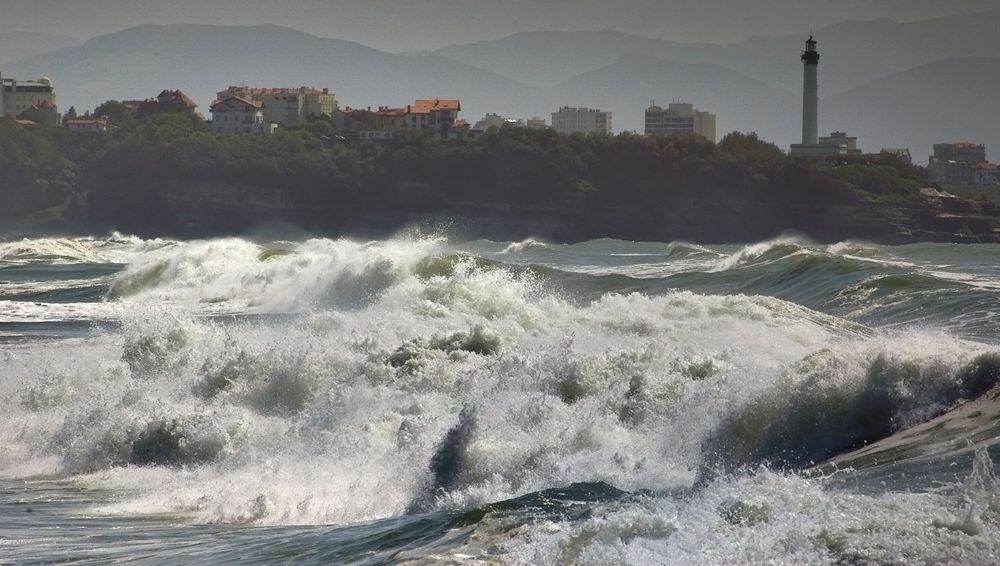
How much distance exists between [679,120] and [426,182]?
3515 inches

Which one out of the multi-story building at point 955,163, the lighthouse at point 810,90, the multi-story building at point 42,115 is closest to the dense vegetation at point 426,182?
the lighthouse at point 810,90

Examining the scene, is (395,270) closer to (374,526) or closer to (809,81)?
(374,526)

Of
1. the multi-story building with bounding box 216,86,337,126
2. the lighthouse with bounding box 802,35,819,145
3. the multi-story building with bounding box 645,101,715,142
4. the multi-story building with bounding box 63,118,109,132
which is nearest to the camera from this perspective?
the lighthouse with bounding box 802,35,819,145

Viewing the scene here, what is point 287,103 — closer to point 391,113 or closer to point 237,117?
point 237,117

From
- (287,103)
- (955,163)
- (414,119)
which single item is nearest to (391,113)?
(414,119)

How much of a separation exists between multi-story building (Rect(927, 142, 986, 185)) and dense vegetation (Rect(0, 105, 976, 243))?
44024mm

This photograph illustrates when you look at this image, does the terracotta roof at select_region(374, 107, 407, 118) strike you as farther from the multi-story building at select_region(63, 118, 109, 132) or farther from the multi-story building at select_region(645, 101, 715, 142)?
the multi-story building at select_region(645, 101, 715, 142)

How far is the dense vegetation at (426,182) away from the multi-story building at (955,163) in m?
44.0

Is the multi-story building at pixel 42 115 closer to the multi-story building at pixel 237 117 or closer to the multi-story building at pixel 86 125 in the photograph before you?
the multi-story building at pixel 86 125

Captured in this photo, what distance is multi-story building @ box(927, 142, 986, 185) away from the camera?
151 m

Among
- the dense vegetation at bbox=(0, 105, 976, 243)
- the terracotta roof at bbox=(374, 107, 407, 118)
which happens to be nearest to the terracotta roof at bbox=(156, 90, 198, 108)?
the dense vegetation at bbox=(0, 105, 976, 243)

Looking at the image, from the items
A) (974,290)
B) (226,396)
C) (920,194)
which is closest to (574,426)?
(226,396)

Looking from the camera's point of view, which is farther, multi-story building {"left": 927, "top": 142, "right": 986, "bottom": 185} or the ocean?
multi-story building {"left": 927, "top": 142, "right": 986, "bottom": 185}

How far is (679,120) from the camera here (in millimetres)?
192000
